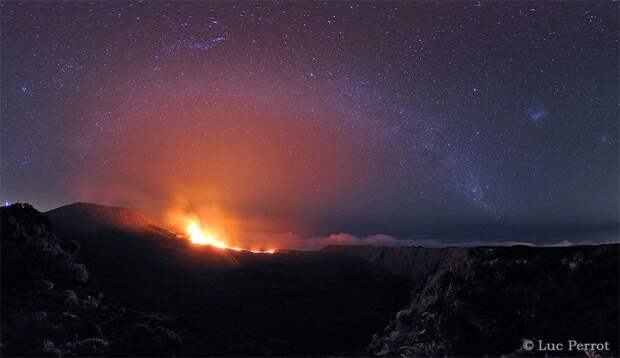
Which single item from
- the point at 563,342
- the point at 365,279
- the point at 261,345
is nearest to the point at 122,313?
the point at 261,345

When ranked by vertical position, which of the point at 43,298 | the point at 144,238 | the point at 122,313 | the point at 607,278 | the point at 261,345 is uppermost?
the point at 144,238

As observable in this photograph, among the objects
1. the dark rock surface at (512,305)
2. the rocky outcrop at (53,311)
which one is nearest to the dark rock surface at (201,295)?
the rocky outcrop at (53,311)

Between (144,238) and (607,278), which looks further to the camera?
(144,238)

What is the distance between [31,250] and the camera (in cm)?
2780

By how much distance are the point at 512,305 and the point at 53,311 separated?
26.8 metres

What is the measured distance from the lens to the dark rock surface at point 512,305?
685 inches

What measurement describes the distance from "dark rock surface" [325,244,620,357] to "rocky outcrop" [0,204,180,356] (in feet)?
52.4

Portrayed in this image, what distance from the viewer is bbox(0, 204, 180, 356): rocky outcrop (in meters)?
18.7

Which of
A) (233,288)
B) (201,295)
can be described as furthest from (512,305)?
(233,288)

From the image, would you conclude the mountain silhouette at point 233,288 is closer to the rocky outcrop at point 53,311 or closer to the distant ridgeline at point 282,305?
the distant ridgeline at point 282,305

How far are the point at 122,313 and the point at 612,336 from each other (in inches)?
1266

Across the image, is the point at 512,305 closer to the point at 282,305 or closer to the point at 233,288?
the point at 282,305

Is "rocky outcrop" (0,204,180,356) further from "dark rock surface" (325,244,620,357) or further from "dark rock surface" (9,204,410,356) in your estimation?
"dark rock surface" (325,244,620,357)

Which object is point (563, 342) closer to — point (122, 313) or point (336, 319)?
point (336, 319)
